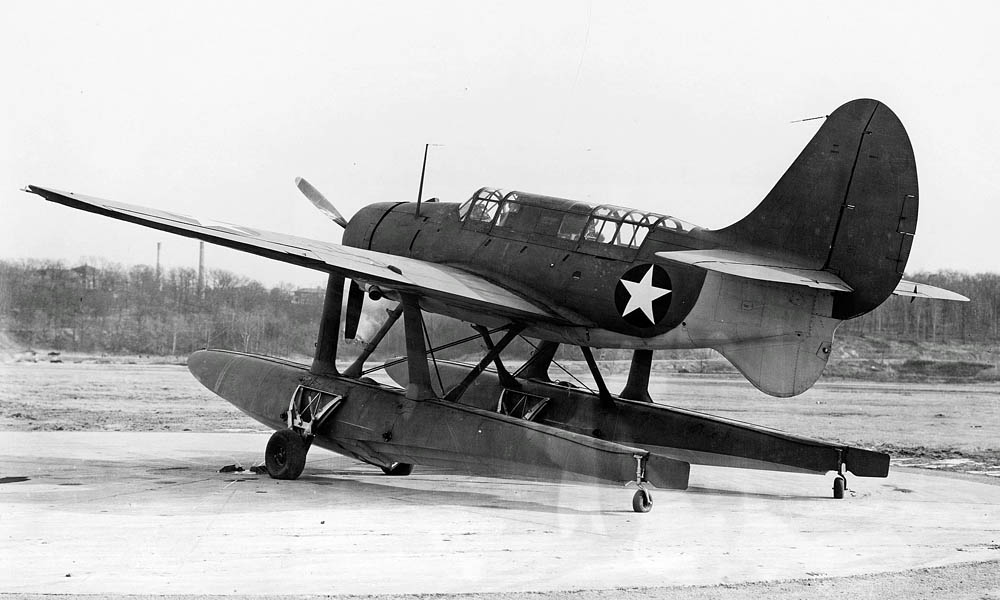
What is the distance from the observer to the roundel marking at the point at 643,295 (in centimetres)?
1151

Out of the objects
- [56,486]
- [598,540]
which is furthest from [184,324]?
[598,540]

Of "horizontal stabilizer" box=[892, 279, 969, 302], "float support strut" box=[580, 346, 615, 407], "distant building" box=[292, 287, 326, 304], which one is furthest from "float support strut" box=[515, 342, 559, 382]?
"distant building" box=[292, 287, 326, 304]

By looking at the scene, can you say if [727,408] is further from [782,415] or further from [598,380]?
[598,380]

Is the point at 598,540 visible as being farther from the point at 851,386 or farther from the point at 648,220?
the point at 851,386

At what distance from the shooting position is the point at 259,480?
12203 mm

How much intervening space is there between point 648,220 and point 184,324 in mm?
33579

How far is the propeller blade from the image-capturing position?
15894 mm

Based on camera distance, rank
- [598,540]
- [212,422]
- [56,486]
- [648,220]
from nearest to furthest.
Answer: [598,540] < [56,486] < [648,220] < [212,422]

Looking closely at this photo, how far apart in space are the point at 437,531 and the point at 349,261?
400cm

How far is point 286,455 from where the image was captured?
40.7 feet

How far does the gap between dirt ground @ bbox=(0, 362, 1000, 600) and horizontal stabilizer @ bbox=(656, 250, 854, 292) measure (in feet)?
11.2

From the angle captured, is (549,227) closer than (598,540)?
No

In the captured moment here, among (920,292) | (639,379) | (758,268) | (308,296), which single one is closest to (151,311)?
(308,296)

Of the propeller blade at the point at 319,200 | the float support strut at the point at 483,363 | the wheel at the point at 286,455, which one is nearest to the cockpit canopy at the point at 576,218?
the float support strut at the point at 483,363
